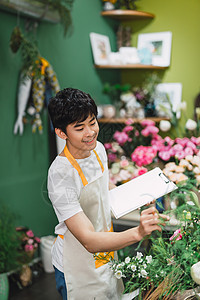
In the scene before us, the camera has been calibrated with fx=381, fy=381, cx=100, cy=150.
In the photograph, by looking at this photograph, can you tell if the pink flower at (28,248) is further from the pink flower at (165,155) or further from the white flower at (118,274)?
the white flower at (118,274)

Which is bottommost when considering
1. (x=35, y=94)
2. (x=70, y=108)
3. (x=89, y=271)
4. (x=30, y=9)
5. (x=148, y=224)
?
(x=89, y=271)

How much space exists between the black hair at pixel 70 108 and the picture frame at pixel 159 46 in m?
3.03

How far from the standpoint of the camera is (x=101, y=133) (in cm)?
106

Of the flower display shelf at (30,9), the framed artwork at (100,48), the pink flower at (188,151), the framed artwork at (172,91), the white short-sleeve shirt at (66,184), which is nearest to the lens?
the white short-sleeve shirt at (66,184)

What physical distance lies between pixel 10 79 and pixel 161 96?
160 cm

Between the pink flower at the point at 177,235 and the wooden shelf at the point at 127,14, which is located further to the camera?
the wooden shelf at the point at 127,14

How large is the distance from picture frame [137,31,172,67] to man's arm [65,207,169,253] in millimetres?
3092

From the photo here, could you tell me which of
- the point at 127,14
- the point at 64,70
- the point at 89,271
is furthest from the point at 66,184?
the point at 127,14

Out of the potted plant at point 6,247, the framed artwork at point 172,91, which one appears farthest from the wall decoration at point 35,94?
the framed artwork at point 172,91

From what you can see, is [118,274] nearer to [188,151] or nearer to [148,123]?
[188,151]

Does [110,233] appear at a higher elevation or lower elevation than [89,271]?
higher

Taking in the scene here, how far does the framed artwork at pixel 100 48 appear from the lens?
3539 mm

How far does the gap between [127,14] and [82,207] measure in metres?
3.06

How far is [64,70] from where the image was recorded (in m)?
3.22
